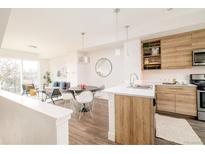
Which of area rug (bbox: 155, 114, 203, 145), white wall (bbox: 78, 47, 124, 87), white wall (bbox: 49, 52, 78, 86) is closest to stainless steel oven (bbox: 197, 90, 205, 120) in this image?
area rug (bbox: 155, 114, 203, 145)

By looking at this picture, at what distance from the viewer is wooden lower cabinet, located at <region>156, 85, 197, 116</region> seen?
10.2 feet

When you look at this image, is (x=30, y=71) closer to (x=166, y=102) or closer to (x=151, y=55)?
(x=151, y=55)

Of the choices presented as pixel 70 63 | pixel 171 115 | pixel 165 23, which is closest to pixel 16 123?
pixel 171 115

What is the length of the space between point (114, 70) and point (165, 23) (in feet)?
9.19

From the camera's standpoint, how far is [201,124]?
112 inches

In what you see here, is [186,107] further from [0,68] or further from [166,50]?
[0,68]

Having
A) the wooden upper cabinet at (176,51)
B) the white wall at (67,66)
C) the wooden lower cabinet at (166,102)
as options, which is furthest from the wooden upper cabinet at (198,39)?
the white wall at (67,66)

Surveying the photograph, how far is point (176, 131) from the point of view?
2520 mm

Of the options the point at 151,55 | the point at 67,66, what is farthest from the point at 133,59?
the point at 67,66

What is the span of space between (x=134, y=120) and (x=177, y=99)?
2.07 m

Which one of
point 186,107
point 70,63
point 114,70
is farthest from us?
point 70,63

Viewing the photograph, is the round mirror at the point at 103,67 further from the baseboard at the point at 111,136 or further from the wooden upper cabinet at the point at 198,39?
the baseboard at the point at 111,136
